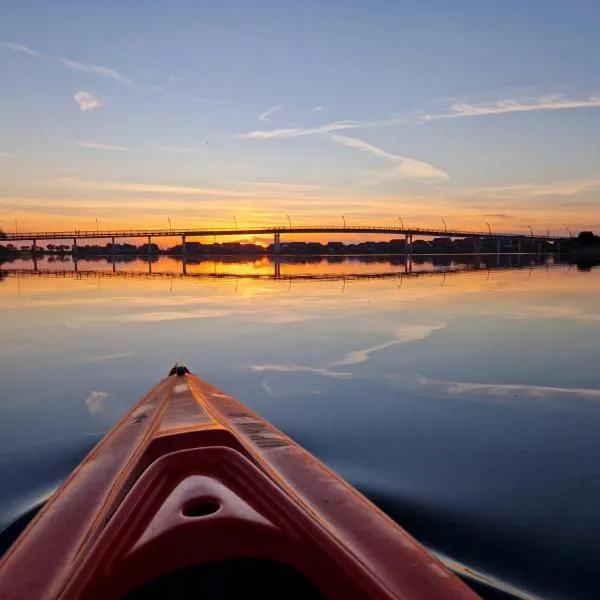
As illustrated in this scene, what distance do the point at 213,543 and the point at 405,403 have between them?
22.2 feet

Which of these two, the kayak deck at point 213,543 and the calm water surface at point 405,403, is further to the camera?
the calm water surface at point 405,403

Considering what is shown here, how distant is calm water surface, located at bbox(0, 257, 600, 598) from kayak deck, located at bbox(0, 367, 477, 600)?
157 cm

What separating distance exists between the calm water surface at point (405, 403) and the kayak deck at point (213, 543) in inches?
61.8

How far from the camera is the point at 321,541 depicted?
282 cm

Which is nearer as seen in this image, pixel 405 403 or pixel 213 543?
pixel 213 543

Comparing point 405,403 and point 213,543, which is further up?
point 213,543

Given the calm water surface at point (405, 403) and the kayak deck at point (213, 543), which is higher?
the kayak deck at point (213, 543)

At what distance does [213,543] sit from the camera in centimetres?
273

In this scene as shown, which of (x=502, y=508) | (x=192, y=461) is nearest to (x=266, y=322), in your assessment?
(x=502, y=508)

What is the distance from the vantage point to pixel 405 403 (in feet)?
29.9

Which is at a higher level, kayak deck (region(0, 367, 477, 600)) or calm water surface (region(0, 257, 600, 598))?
kayak deck (region(0, 367, 477, 600))

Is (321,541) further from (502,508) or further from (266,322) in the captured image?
(266,322)

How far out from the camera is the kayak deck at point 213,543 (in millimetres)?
2641

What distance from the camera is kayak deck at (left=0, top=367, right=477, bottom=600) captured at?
264cm
